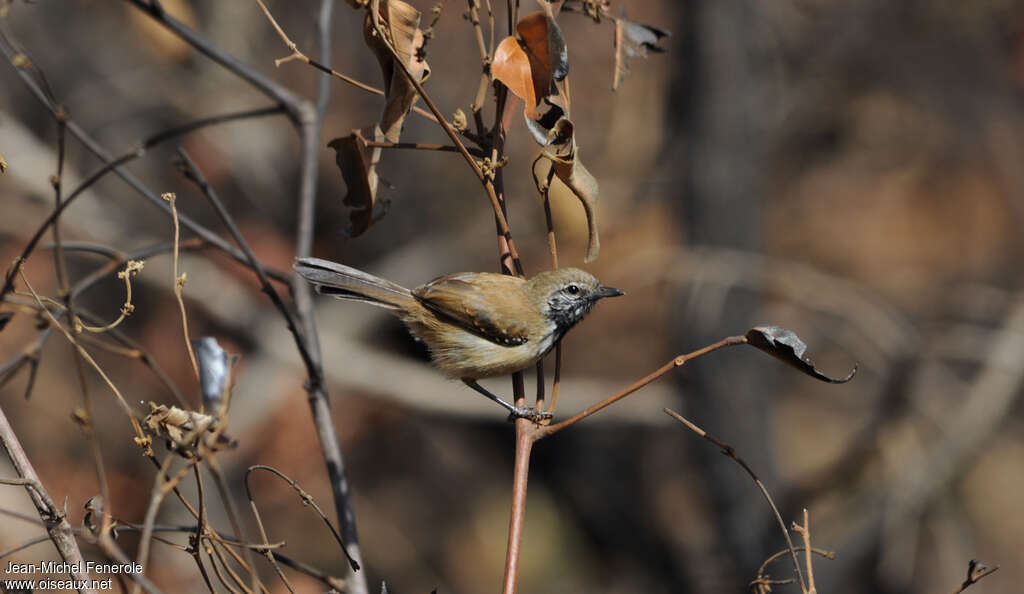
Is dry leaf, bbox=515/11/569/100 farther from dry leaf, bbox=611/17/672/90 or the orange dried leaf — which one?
dry leaf, bbox=611/17/672/90

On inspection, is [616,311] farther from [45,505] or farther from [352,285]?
[45,505]

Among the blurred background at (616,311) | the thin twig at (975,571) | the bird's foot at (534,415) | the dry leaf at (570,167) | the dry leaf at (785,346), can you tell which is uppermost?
the blurred background at (616,311)

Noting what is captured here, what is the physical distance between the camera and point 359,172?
2254 millimetres

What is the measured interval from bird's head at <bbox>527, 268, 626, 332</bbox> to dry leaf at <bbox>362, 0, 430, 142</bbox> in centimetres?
150

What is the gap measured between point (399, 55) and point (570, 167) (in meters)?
0.50

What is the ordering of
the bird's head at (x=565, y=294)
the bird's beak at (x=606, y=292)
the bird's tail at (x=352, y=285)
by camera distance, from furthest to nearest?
the bird's head at (x=565, y=294) → the bird's beak at (x=606, y=292) → the bird's tail at (x=352, y=285)

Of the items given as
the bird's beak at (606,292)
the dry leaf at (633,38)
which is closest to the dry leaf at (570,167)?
the dry leaf at (633,38)

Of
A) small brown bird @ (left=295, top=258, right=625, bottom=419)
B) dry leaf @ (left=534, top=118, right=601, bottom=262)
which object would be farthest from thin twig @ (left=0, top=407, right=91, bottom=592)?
small brown bird @ (left=295, top=258, right=625, bottom=419)


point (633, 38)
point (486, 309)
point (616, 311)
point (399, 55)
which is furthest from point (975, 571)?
point (616, 311)

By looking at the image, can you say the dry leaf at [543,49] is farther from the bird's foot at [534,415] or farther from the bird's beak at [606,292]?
the bird's beak at [606,292]

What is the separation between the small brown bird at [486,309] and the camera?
3498 millimetres

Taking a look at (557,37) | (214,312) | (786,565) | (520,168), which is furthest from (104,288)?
(557,37)

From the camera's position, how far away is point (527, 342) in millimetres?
3633

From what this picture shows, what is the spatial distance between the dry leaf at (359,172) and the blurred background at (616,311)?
3.68 m
